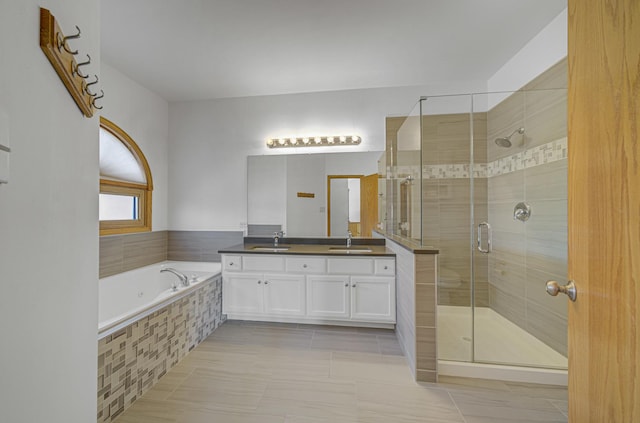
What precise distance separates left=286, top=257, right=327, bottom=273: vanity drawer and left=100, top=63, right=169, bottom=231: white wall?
187 centimetres

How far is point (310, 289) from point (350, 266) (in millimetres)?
474

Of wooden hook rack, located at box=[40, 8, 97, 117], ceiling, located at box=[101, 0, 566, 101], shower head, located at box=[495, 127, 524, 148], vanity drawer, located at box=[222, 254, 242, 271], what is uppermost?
ceiling, located at box=[101, 0, 566, 101]

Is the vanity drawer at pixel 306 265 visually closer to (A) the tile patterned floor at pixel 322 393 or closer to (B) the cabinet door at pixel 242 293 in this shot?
(B) the cabinet door at pixel 242 293

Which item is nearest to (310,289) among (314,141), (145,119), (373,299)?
(373,299)

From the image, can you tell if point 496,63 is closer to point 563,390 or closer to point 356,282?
point 356,282

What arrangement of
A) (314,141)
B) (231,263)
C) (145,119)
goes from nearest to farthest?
(231,263)
(145,119)
(314,141)

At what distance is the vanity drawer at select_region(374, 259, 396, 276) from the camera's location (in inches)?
108

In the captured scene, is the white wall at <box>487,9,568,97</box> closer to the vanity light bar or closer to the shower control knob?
the vanity light bar

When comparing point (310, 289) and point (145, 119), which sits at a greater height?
point (145, 119)

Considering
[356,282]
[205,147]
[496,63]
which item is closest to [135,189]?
[205,147]

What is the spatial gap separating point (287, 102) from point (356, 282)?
2293mm

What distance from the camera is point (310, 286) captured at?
9.36 feet

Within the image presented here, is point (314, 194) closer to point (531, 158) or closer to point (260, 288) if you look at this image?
point (260, 288)

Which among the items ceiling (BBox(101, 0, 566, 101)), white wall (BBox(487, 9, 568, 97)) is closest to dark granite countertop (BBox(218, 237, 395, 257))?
ceiling (BBox(101, 0, 566, 101))
